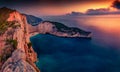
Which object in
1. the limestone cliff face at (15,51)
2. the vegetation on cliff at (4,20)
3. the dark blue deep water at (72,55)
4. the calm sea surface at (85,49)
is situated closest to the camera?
the limestone cliff face at (15,51)

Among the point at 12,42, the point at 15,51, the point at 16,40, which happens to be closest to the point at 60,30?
the point at 16,40

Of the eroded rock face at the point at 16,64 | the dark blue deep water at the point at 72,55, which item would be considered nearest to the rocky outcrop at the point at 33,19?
the dark blue deep water at the point at 72,55

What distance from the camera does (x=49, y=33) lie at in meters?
12.5

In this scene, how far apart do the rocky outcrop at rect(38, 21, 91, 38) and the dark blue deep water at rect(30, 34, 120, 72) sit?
194 mm

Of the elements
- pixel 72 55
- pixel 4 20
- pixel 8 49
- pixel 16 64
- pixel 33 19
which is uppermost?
pixel 4 20

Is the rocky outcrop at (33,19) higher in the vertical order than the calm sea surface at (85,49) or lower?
higher

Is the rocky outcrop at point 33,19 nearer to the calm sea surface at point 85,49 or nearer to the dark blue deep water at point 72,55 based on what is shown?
the calm sea surface at point 85,49

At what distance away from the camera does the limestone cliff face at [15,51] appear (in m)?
7.22

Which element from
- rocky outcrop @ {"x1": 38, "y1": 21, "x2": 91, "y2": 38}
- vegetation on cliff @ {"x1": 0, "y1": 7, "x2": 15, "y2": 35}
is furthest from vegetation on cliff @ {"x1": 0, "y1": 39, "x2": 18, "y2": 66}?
rocky outcrop @ {"x1": 38, "y1": 21, "x2": 91, "y2": 38}

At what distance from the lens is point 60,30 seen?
1237cm

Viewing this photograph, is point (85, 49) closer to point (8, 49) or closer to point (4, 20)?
point (4, 20)

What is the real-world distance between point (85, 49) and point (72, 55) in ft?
2.99

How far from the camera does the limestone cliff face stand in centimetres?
722

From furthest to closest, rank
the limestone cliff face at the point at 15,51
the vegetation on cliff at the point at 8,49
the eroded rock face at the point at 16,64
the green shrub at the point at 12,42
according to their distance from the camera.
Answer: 1. the green shrub at the point at 12,42
2. the vegetation on cliff at the point at 8,49
3. the limestone cliff face at the point at 15,51
4. the eroded rock face at the point at 16,64
